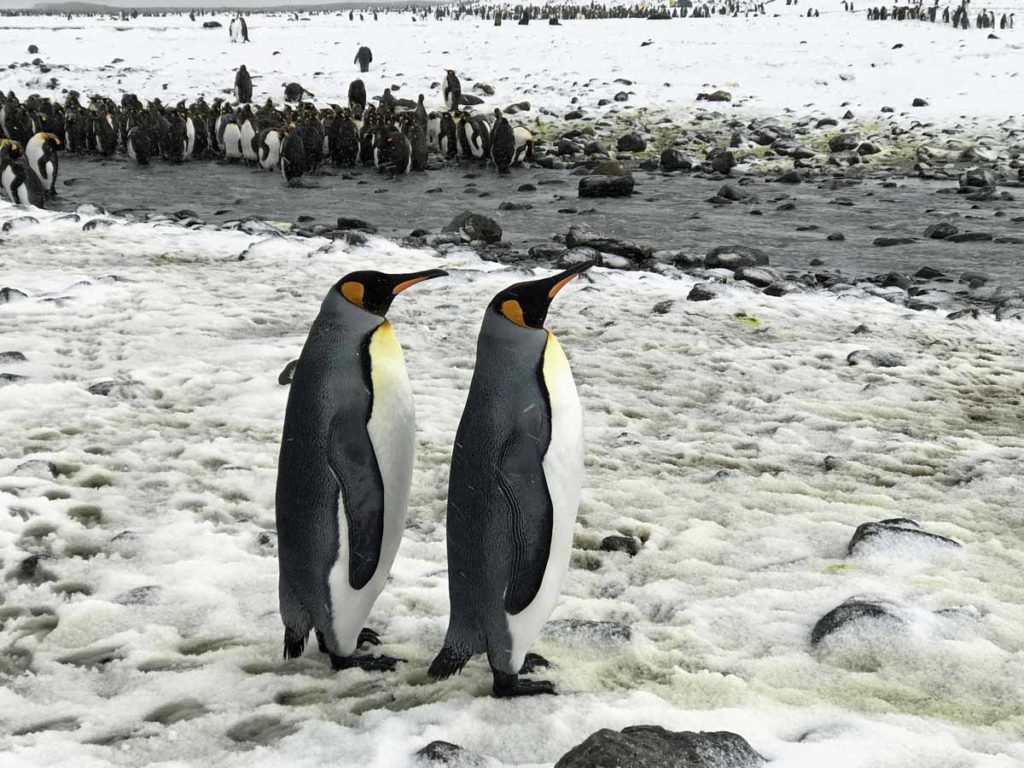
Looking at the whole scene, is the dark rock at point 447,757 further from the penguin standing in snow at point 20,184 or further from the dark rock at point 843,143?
the dark rock at point 843,143

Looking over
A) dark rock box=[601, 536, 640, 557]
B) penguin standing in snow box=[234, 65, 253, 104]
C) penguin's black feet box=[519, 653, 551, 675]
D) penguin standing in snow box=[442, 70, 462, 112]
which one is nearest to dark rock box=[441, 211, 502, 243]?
dark rock box=[601, 536, 640, 557]

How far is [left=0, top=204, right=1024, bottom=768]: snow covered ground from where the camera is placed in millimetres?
2055

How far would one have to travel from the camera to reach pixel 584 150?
16.0 m

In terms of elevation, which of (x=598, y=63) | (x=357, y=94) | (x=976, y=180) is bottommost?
(x=976, y=180)

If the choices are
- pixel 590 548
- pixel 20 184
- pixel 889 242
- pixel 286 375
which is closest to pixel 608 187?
pixel 889 242

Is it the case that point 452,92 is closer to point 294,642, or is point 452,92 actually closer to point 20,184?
point 20,184

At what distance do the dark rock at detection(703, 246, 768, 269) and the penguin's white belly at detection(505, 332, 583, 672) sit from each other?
6123mm

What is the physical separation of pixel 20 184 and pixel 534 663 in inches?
407

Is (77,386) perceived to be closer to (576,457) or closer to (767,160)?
(576,457)

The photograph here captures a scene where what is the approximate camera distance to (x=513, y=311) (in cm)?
210

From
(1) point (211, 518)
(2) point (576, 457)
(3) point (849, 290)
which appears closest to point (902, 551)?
(2) point (576, 457)

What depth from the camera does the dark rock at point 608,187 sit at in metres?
12.3

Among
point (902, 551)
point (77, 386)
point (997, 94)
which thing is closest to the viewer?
point (902, 551)

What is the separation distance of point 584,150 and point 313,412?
14487 millimetres
